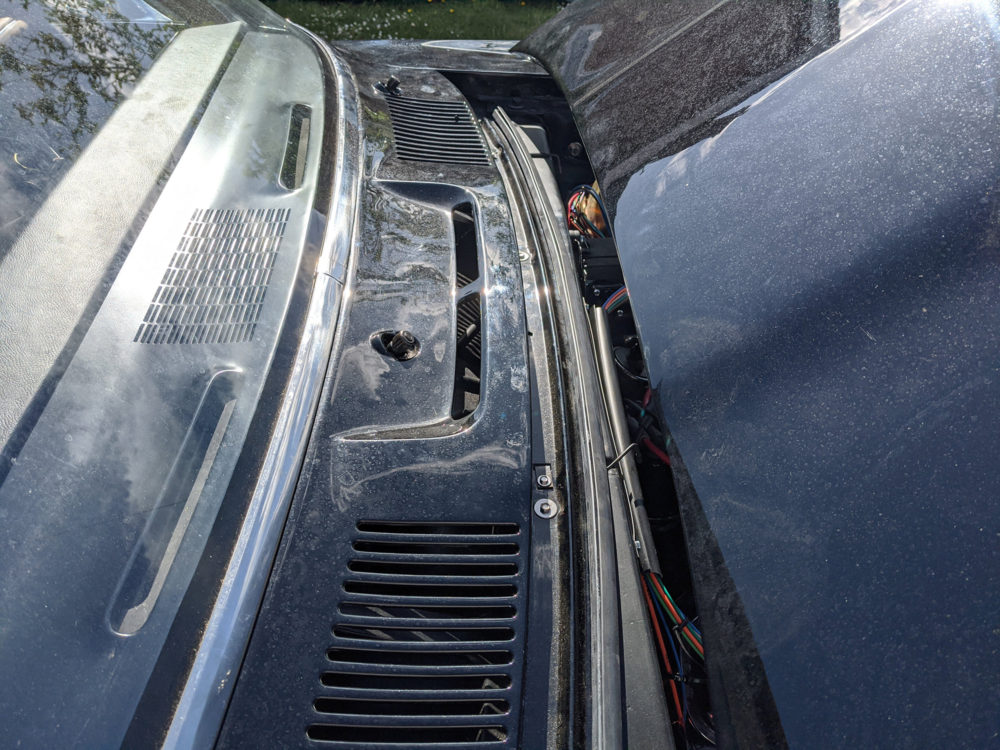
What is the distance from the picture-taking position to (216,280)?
47.9 inches

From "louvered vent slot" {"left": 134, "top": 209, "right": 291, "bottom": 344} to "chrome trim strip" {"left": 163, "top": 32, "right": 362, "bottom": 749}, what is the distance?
0.35 ft

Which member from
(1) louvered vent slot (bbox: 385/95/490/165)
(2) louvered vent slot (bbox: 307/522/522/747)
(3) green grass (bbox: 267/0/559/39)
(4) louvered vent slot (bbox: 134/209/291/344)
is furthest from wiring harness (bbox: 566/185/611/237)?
(3) green grass (bbox: 267/0/559/39)

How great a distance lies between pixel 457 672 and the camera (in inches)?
35.8

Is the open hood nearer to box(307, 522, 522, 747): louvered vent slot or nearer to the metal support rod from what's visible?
the metal support rod

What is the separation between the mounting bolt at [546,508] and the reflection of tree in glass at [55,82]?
1013mm

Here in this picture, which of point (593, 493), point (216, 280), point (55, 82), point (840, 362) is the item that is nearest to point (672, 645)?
point (593, 493)

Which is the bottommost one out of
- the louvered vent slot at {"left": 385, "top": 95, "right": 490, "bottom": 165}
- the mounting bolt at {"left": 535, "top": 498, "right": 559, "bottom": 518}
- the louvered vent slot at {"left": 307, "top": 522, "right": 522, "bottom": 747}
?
the louvered vent slot at {"left": 307, "top": 522, "right": 522, "bottom": 747}

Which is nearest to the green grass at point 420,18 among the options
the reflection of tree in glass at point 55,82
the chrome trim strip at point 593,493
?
the reflection of tree in glass at point 55,82

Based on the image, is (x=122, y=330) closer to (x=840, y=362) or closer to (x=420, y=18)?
(x=840, y=362)

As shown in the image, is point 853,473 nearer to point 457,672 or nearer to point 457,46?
point 457,672

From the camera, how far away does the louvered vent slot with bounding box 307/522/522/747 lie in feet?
2.81

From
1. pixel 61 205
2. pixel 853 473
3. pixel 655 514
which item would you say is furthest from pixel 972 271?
pixel 61 205

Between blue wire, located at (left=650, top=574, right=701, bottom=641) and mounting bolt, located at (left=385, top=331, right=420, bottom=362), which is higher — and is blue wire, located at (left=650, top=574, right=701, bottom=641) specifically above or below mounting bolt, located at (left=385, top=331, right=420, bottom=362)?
below

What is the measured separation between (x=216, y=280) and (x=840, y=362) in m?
1.10
